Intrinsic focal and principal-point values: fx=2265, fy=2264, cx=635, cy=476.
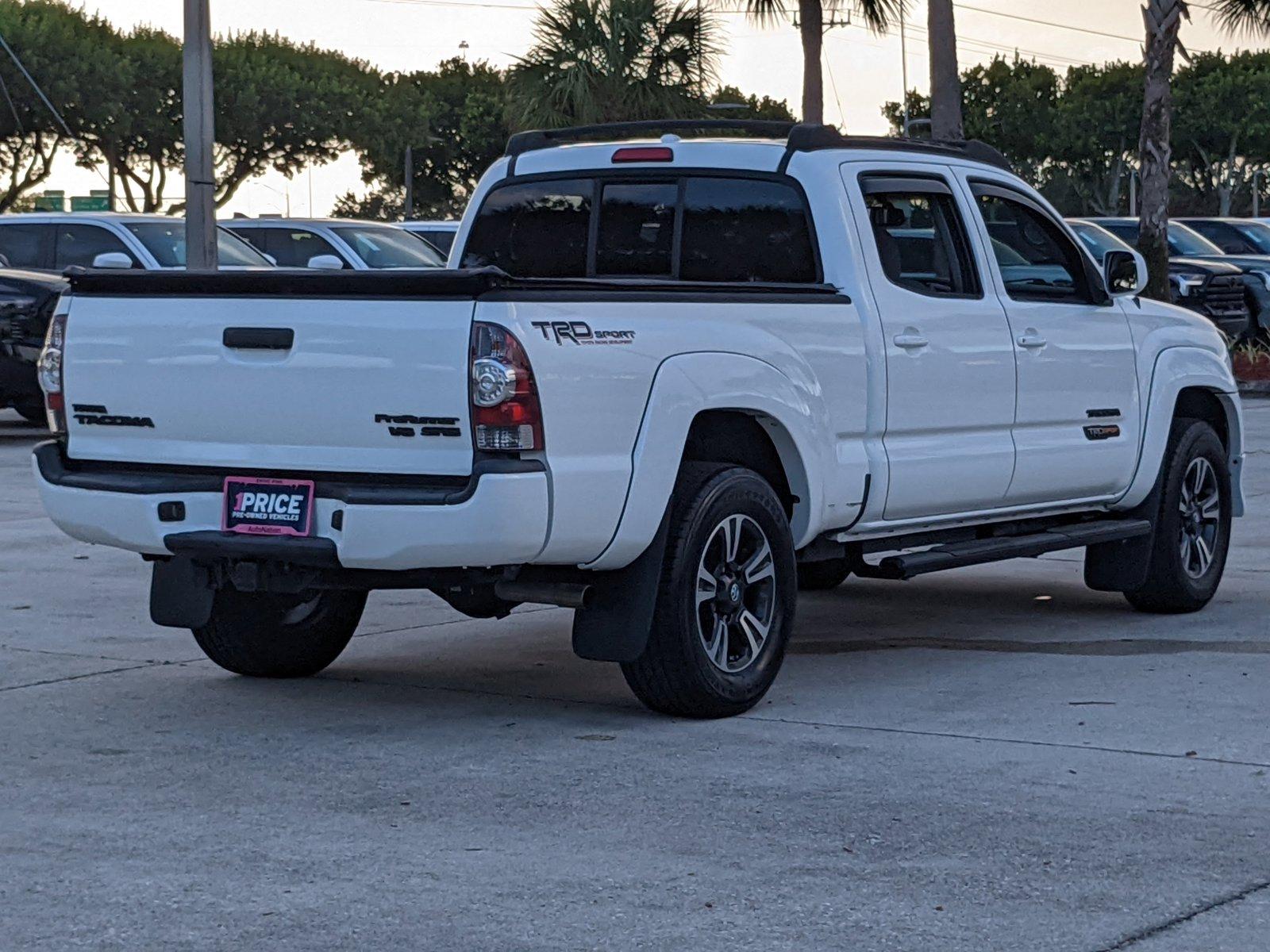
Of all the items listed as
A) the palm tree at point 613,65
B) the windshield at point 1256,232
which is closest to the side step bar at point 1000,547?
the windshield at point 1256,232

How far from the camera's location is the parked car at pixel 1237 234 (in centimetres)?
3269

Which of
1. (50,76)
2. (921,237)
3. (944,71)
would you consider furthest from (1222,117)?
(921,237)

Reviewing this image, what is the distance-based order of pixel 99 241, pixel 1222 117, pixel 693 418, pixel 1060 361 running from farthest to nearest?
pixel 1222 117, pixel 99 241, pixel 1060 361, pixel 693 418

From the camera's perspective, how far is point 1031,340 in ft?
28.6

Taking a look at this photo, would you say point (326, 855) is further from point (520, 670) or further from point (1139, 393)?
point (1139, 393)

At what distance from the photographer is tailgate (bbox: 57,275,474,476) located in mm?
6512

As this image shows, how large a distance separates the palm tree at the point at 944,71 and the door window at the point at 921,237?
16.8 metres

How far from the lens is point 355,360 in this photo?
6.62 m

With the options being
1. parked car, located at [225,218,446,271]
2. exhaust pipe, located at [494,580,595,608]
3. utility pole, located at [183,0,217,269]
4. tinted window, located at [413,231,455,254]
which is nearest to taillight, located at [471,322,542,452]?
exhaust pipe, located at [494,580,595,608]

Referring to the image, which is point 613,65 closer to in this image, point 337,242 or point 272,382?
point 337,242

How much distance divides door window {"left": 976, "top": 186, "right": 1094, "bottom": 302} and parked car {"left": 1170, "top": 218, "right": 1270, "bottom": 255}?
79.2 feet

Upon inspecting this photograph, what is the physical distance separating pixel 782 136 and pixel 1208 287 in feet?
65.4

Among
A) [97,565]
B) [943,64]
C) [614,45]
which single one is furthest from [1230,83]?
[97,565]

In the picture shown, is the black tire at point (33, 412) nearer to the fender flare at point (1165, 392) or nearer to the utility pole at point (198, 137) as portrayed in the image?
the utility pole at point (198, 137)
